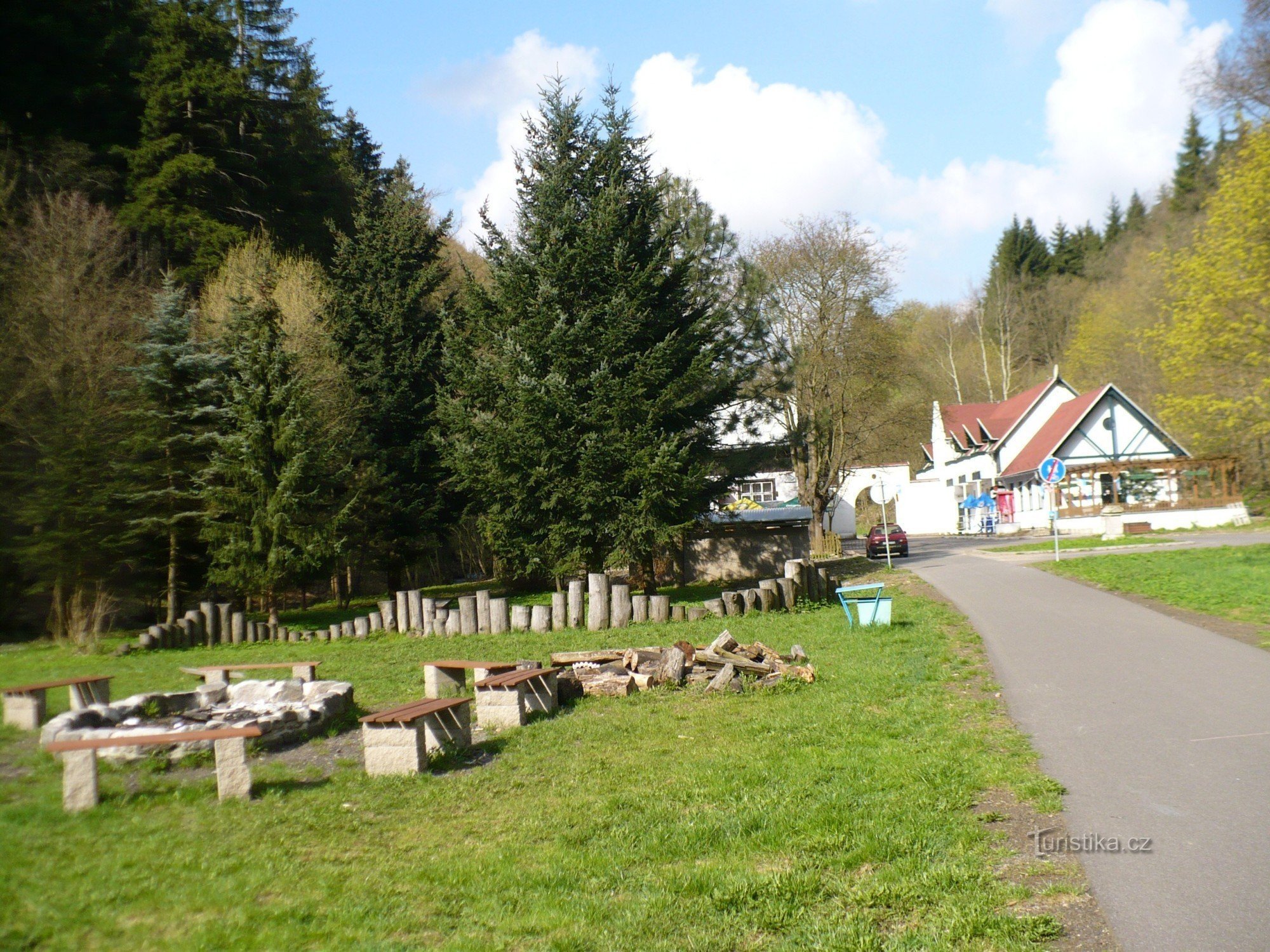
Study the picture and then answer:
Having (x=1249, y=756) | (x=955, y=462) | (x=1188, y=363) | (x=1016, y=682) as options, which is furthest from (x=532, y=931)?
(x=955, y=462)

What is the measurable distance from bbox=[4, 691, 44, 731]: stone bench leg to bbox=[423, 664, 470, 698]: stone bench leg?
5382 mm

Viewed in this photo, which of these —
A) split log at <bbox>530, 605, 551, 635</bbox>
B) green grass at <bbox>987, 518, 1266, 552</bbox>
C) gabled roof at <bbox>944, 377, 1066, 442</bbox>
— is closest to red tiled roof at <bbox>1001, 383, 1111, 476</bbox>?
gabled roof at <bbox>944, 377, 1066, 442</bbox>

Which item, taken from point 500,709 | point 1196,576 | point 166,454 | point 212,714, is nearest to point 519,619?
point 500,709

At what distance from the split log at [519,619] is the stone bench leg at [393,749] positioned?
1028 cm

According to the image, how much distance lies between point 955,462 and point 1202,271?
4652cm

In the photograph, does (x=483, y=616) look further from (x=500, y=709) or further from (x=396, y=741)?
(x=396, y=741)

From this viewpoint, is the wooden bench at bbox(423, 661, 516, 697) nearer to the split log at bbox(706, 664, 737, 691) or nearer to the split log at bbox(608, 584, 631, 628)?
the split log at bbox(706, 664, 737, 691)

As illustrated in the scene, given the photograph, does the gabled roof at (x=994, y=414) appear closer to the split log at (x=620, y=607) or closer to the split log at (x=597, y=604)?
the split log at (x=620, y=607)

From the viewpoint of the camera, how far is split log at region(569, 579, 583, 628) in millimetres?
17578

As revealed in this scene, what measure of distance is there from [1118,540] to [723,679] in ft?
98.2

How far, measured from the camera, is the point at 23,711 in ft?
16.5

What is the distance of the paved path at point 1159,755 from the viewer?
14.2 ft

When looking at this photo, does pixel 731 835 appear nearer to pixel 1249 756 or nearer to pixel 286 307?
pixel 1249 756

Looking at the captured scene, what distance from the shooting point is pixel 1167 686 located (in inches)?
360
